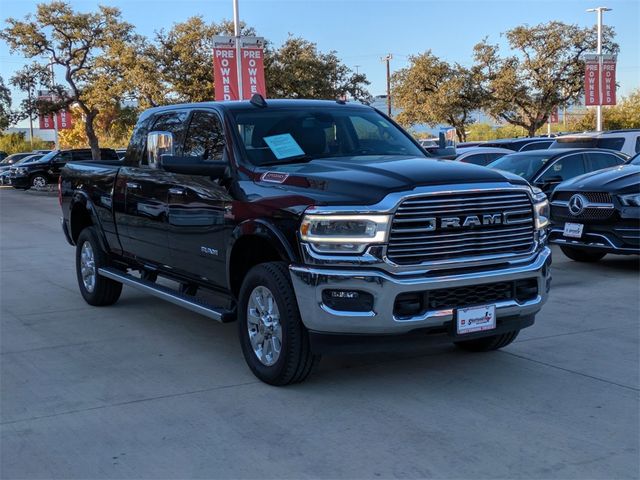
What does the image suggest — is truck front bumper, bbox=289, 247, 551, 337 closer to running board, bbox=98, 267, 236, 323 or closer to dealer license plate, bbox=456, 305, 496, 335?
dealer license plate, bbox=456, 305, 496, 335

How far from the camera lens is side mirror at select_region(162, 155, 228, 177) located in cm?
571

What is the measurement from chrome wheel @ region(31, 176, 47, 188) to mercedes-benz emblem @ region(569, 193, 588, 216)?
29.8m

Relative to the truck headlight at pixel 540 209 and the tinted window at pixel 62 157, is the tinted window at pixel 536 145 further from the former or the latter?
the tinted window at pixel 62 157

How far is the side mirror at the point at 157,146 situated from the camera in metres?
6.87

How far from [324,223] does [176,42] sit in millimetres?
29972

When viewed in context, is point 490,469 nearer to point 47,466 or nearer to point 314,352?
point 314,352

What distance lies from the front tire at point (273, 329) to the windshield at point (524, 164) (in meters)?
7.95

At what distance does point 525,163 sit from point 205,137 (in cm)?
777

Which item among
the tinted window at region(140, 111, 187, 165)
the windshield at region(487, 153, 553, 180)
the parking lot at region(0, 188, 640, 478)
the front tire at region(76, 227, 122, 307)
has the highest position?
the tinted window at region(140, 111, 187, 165)

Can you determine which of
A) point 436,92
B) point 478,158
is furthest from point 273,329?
point 436,92

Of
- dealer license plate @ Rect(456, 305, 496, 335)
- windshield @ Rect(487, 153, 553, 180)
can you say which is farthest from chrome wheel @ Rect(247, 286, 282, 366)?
windshield @ Rect(487, 153, 553, 180)

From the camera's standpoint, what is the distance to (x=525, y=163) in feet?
41.7

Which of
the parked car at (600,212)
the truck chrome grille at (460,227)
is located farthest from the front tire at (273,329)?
the parked car at (600,212)

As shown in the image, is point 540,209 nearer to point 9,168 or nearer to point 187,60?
point 187,60
